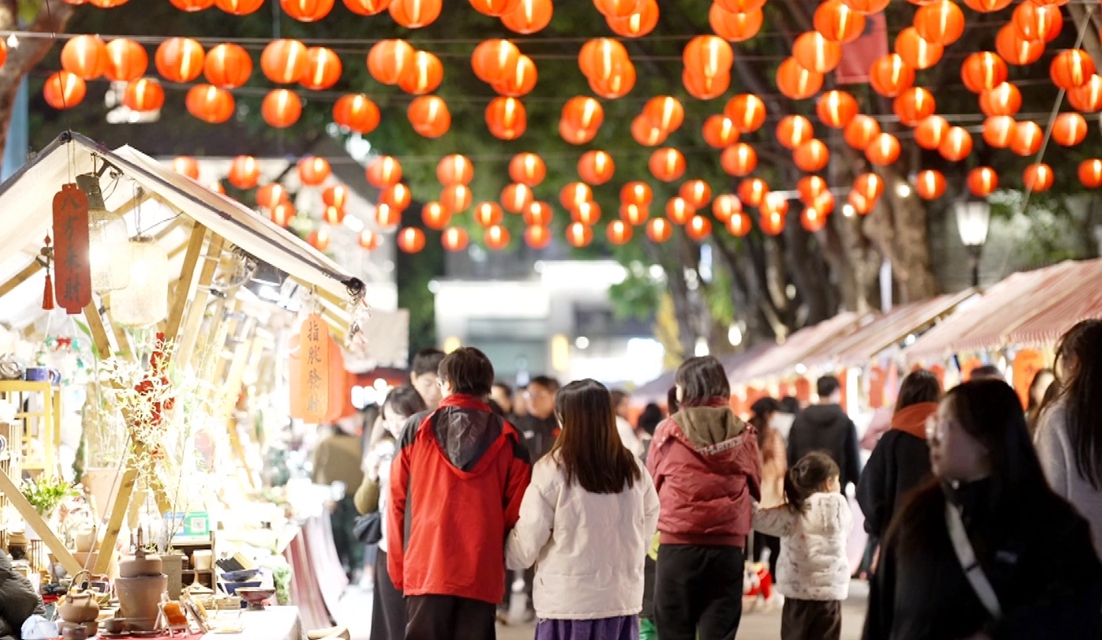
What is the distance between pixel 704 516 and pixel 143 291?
Result: 3572 mm

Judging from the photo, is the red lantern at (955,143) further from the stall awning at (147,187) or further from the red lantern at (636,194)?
the stall awning at (147,187)

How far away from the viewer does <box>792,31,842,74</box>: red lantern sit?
14531 millimetres

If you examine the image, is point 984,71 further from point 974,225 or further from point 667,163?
point 667,163

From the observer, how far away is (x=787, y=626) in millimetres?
8547

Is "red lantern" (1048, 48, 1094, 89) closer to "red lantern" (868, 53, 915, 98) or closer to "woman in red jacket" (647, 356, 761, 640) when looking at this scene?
"red lantern" (868, 53, 915, 98)

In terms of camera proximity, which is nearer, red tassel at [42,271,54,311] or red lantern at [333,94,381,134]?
red tassel at [42,271,54,311]

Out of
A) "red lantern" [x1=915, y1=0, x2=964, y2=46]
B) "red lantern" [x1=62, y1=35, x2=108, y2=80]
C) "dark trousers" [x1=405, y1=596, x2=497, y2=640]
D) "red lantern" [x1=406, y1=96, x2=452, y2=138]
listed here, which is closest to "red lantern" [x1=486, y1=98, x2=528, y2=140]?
"red lantern" [x1=406, y1=96, x2=452, y2=138]

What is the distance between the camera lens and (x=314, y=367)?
9.51 m

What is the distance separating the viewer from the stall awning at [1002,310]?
1348cm

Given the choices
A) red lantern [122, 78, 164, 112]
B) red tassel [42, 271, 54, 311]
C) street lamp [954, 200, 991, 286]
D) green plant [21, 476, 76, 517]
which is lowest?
green plant [21, 476, 76, 517]

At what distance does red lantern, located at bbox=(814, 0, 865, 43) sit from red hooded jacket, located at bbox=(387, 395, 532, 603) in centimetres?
737

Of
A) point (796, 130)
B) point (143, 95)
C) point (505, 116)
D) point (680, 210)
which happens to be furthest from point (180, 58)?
point (680, 210)

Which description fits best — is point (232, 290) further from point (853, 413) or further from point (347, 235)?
point (347, 235)

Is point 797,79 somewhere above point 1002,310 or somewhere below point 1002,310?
above
